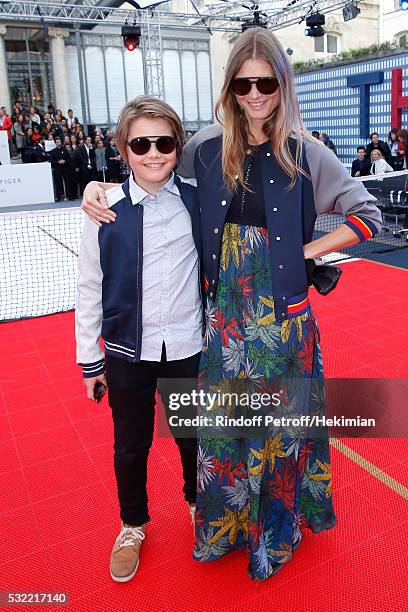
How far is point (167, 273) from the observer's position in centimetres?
235

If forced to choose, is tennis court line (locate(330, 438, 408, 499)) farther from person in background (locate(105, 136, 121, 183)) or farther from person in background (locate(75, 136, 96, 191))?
person in background (locate(105, 136, 121, 183))

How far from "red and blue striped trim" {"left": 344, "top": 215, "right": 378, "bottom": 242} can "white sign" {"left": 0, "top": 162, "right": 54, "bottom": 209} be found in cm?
1559

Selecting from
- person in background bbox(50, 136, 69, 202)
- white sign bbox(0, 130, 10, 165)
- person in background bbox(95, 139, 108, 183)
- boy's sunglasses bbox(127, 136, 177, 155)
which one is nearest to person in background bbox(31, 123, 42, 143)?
person in background bbox(50, 136, 69, 202)

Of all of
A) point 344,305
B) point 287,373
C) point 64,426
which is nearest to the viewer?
point 287,373

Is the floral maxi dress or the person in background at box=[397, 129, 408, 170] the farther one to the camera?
the person in background at box=[397, 129, 408, 170]

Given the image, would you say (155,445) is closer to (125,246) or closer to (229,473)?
(229,473)

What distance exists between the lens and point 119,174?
18.8 meters

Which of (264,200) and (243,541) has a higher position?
(264,200)

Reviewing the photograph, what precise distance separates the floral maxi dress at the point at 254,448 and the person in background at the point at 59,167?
650 inches

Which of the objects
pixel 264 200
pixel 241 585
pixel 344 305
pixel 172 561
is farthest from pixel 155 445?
pixel 344 305

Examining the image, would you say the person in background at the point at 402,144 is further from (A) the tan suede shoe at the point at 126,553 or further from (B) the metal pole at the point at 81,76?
(B) the metal pole at the point at 81,76

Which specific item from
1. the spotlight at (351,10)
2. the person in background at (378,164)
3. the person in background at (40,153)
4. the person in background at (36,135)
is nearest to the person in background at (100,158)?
the person in background at (40,153)

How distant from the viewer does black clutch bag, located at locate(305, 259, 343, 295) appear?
2.37m

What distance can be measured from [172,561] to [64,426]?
1582 mm
